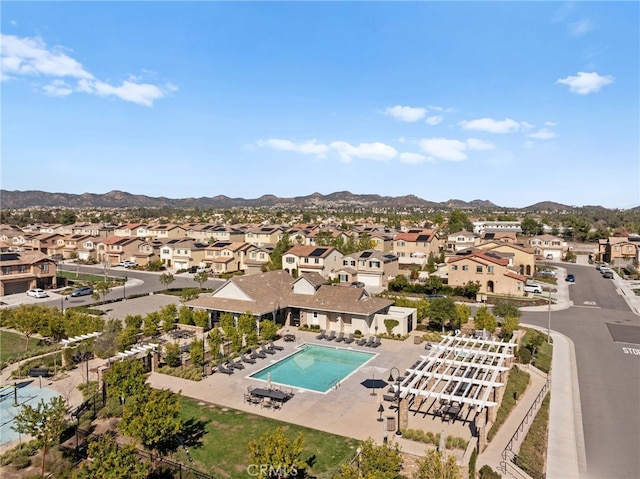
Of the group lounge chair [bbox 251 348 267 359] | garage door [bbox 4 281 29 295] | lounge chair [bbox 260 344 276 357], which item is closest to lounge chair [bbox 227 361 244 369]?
lounge chair [bbox 251 348 267 359]

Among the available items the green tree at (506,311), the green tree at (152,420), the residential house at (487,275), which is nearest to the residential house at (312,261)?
the residential house at (487,275)

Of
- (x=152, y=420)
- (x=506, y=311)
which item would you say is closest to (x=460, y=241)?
(x=506, y=311)

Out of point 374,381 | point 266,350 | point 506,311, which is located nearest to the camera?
point 374,381

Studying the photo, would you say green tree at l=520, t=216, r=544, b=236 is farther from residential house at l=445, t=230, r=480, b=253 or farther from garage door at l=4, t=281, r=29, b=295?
garage door at l=4, t=281, r=29, b=295

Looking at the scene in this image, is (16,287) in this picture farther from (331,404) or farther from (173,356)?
(331,404)

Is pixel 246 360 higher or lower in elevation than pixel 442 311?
lower
